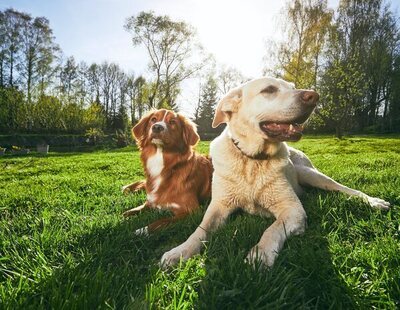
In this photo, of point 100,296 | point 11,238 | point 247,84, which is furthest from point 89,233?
point 247,84

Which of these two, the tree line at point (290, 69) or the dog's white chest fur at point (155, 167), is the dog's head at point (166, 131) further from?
the tree line at point (290, 69)

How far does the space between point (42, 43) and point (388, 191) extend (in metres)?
34.4

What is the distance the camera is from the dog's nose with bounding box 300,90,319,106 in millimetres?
2818

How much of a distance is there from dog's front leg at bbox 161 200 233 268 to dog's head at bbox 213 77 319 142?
81 centimetres

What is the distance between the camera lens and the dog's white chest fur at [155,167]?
3.89 m

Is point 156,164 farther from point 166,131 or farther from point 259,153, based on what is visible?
point 259,153

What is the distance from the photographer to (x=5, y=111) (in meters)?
27.5

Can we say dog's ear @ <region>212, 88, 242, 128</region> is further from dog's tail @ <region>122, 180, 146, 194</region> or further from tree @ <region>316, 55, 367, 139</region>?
tree @ <region>316, 55, 367, 139</region>

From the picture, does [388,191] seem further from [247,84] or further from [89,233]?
[89,233]

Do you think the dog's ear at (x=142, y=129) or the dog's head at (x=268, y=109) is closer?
the dog's head at (x=268, y=109)

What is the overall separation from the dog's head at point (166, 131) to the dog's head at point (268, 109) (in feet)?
2.13

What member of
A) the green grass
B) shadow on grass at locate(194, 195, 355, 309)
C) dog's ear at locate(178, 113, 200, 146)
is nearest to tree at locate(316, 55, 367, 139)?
dog's ear at locate(178, 113, 200, 146)

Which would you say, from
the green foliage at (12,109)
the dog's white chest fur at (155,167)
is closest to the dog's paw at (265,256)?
the dog's white chest fur at (155,167)

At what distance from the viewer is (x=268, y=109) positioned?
120 inches
